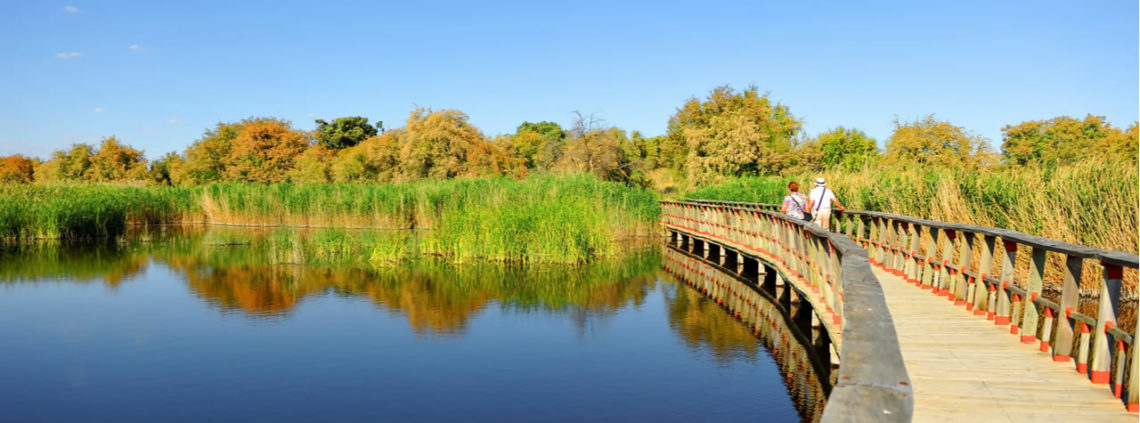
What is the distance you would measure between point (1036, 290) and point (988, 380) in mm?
1659

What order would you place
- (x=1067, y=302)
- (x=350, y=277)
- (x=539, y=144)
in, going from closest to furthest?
(x=1067, y=302)
(x=350, y=277)
(x=539, y=144)

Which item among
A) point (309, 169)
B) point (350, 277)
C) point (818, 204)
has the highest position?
point (309, 169)

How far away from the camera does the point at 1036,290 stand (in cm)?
712

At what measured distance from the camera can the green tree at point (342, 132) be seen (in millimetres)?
72375

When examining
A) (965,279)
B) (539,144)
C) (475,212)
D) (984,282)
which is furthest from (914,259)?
(539,144)

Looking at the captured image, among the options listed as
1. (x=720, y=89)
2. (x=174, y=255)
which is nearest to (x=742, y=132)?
(x=720, y=89)

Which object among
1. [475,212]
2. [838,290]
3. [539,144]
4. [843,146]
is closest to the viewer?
[838,290]

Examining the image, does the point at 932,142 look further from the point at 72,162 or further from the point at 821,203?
the point at 72,162

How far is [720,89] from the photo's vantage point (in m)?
46.6

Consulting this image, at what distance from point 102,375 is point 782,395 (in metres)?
8.25

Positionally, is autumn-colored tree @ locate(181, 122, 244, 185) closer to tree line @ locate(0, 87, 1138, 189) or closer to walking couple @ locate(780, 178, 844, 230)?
tree line @ locate(0, 87, 1138, 189)

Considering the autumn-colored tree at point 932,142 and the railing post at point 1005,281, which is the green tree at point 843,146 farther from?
the railing post at point 1005,281

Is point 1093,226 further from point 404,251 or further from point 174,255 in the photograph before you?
point 174,255

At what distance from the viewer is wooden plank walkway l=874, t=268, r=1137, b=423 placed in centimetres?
509
